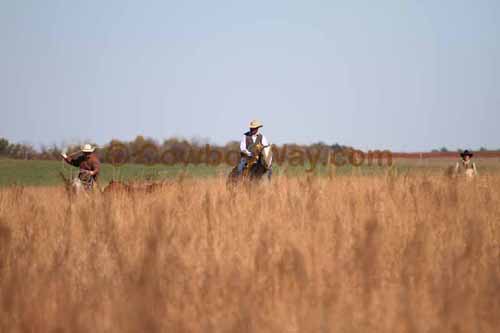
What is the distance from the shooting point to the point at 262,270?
3059 mm

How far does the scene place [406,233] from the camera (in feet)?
12.9

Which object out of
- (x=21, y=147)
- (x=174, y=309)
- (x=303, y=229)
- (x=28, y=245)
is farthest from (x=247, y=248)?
(x=21, y=147)

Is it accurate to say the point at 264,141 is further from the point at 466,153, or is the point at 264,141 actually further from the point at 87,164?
the point at 466,153

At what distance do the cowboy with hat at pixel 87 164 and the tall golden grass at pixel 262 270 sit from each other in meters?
5.93

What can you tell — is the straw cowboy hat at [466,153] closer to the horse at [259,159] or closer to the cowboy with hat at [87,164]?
the horse at [259,159]

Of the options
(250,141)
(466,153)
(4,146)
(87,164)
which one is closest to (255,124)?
(250,141)

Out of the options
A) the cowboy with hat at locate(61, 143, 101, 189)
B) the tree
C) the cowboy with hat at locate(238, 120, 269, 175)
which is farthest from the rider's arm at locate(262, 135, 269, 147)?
the tree

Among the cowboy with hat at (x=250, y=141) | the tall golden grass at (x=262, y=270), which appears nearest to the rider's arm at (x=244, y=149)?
the cowboy with hat at (x=250, y=141)

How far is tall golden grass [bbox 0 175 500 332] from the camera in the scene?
8.24 feet

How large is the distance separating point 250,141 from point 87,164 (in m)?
3.28

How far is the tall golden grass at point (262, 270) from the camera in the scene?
2512 millimetres

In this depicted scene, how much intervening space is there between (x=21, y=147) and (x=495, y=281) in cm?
6282

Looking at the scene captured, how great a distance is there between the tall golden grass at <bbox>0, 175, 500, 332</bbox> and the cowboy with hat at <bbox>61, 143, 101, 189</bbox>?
5.93m

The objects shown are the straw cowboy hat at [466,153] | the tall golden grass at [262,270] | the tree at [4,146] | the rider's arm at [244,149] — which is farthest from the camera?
the tree at [4,146]
